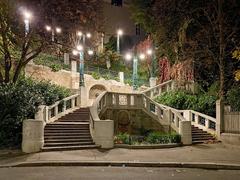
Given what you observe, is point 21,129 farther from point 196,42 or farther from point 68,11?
point 196,42

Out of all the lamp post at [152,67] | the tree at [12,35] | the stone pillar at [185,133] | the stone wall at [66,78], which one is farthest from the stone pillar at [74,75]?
the stone pillar at [185,133]

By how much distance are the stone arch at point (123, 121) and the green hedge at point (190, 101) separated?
16.0ft

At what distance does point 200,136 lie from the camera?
1823cm

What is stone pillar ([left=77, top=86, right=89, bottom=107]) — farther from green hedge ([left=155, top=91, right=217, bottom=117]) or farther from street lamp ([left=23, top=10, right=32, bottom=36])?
street lamp ([left=23, top=10, right=32, bottom=36])

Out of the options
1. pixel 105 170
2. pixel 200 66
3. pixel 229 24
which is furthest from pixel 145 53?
pixel 105 170

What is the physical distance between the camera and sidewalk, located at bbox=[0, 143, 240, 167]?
11527 mm

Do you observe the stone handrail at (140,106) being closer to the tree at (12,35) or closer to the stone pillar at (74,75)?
the tree at (12,35)

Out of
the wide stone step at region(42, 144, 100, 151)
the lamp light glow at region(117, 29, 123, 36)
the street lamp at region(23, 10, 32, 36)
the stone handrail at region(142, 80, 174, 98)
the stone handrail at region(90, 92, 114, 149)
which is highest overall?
the lamp light glow at region(117, 29, 123, 36)

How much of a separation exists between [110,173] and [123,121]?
1025 cm

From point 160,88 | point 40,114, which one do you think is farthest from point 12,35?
point 160,88

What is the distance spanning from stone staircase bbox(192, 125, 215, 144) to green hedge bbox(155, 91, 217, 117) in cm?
226

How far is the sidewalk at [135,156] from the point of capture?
11.5 meters

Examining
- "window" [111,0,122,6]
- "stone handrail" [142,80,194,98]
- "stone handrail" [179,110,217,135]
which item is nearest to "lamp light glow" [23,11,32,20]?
"stone handrail" [179,110,217,135]

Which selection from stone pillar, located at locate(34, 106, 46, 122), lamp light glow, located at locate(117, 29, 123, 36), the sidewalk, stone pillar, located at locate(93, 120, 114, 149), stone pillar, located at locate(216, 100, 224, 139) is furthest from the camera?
lamp light glow, located at locate(117, 29, 123, 36)
